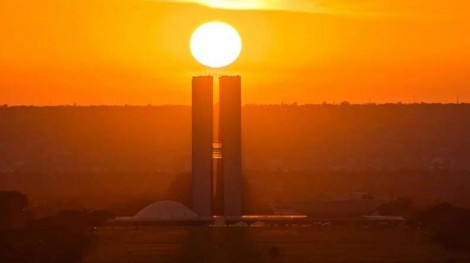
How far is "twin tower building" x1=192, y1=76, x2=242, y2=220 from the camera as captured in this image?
2381 inches

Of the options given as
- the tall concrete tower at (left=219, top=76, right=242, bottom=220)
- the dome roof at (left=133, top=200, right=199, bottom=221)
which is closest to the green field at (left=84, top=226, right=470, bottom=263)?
the dome roof at (left=133, top=200, right=199, bottom=221)

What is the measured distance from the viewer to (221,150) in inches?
2458

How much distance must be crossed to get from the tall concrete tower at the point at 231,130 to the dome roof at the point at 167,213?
2.49 metres

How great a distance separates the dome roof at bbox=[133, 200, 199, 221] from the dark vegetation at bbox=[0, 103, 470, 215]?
22.9m

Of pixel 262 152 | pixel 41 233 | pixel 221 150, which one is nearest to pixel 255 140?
pixel 262 152

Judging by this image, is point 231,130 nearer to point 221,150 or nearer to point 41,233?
point 221,150

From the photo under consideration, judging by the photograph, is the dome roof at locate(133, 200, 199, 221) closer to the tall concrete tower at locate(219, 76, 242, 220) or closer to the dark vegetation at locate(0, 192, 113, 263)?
the dark vegetation at locate(0, 192, 113, 263)

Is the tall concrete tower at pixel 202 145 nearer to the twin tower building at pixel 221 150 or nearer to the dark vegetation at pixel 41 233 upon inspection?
the twin tower building at pixel 221 150

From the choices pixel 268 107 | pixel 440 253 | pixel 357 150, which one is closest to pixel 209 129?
pixel 440 253

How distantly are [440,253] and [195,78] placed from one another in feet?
68.5

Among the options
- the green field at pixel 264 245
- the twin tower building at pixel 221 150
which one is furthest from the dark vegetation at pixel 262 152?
the green field at pixel 264 245

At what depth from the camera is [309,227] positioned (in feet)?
188

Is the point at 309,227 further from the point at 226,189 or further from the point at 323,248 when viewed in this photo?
the point at 323,248

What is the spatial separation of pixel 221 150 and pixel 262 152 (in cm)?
9780
